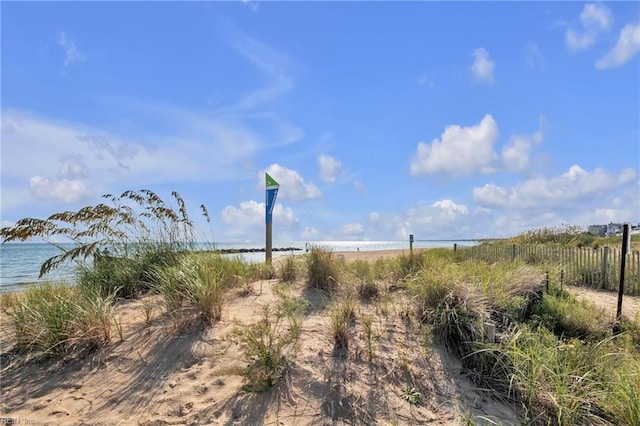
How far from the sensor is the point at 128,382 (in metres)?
4.19

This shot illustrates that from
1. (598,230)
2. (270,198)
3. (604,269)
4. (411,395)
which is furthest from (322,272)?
(598,230)

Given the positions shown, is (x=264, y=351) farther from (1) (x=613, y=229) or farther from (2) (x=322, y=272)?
(1) (x=613, y=229)

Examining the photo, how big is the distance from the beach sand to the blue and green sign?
16.0 feet

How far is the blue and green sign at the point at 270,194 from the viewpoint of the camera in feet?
32.3

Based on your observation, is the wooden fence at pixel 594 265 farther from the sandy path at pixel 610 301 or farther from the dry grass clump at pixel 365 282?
the dry grass clump at pixel 365 282

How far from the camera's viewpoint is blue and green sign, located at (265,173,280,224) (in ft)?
32.3

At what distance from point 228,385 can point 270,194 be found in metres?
6.30

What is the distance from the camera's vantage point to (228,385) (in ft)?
13.0

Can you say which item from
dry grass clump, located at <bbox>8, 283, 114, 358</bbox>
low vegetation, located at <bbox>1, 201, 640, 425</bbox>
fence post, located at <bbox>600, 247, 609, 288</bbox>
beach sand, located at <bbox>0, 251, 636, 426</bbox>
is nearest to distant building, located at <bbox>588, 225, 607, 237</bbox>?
fence post, located at <bbox>600, 247, 609, 288</bbox>

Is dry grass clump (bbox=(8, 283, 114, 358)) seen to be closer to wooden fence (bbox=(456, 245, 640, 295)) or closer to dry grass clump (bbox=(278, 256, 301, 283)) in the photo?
dry grass clump (bbox=(278, 256, 301, 283))

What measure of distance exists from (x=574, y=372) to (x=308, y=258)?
4154 millimetres

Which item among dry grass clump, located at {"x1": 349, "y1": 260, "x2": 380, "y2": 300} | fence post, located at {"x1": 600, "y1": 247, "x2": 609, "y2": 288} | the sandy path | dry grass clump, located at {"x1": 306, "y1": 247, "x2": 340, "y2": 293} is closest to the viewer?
dry grass clump, located at {"x1": 349, "y1": 260, "x2": 380, "y2": 300}

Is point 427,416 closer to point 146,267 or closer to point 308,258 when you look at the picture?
point 308,258

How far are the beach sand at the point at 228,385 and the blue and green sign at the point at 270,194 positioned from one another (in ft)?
16.0
